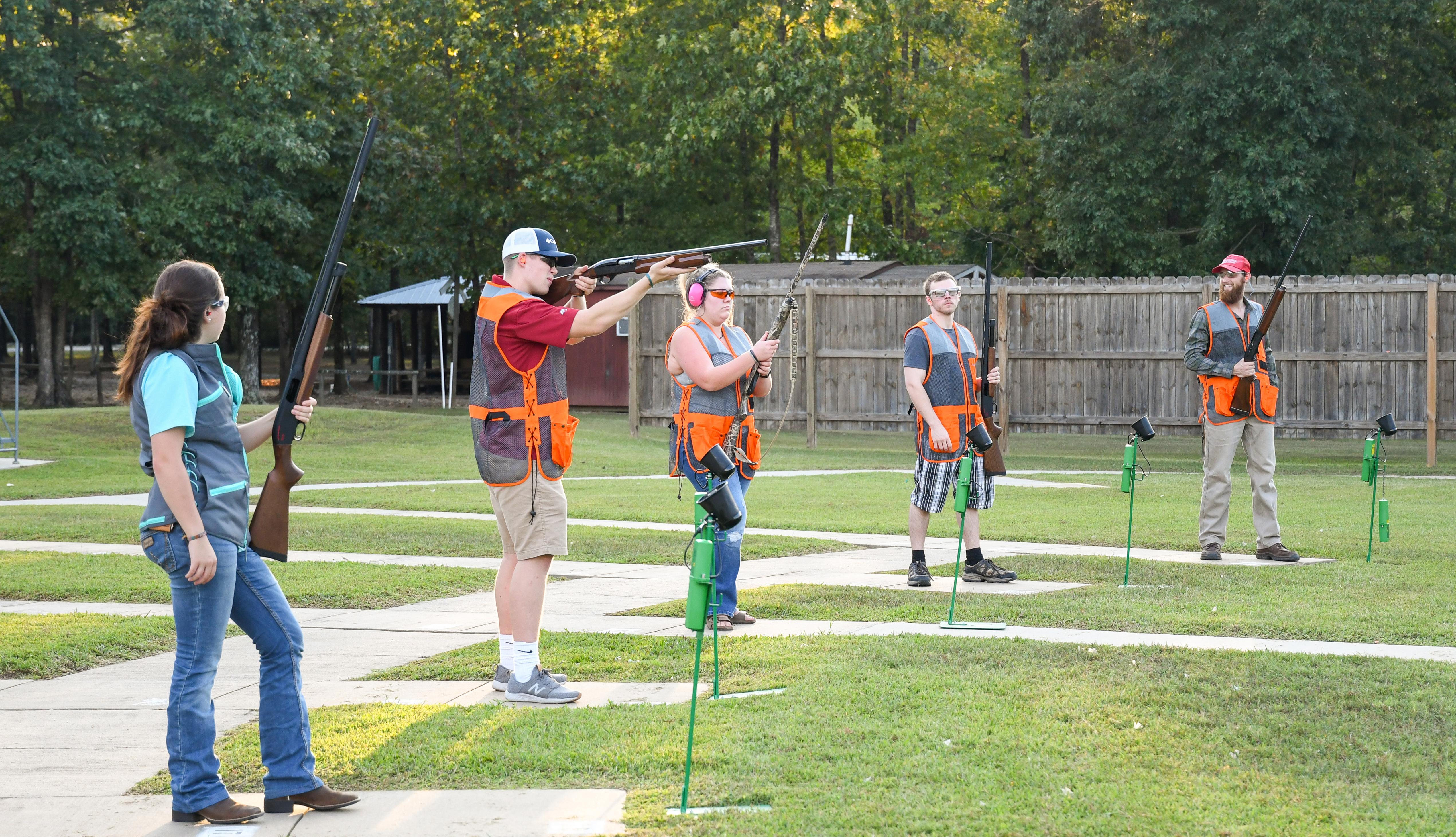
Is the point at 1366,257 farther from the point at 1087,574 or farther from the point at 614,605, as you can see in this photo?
the point at 614,605

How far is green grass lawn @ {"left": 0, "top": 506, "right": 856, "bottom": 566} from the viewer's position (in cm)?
1152

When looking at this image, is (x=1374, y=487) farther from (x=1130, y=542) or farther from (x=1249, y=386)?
(x=1130, y=542)

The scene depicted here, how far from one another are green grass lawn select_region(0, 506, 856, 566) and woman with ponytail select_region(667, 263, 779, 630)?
306cm

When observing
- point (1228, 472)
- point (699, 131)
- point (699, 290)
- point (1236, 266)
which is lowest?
point (1228, 472)

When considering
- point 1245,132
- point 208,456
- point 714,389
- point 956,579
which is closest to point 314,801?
point 208,456

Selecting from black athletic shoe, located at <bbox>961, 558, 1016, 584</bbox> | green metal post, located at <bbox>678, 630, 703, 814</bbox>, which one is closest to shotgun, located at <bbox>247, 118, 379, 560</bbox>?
green metal post, located at <bbox>678, 630, 703, 814</bbox>

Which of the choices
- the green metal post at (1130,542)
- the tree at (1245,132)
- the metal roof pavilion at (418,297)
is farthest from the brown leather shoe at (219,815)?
the metal roof pavilion at (418,297)

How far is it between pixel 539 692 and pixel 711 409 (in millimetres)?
2143

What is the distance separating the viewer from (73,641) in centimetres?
771

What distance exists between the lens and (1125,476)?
9.99 metres

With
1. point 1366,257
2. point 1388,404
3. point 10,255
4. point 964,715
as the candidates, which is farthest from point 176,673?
point 10,255

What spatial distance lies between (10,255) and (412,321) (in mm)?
11280

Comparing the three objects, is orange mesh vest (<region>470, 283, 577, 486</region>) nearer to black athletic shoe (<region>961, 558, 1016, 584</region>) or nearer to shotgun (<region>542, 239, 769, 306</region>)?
shotgun (<region>542, 239, 769, 306</region>)

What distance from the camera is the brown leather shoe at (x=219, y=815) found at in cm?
477
